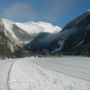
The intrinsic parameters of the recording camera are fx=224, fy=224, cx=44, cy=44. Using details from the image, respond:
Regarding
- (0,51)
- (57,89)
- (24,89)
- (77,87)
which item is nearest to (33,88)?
(24,89)

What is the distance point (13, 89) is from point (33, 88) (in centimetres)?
92

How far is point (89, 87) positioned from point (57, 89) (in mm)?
1468

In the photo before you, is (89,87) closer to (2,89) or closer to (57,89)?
(57,89)

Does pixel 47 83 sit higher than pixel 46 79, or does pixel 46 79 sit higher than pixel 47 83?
pixel 46 79

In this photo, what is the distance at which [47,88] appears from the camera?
10.2 meters

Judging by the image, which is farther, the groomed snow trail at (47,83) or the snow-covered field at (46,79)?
the snow-covered field at (46,79)

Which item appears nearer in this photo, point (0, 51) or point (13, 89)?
point (13, 89)

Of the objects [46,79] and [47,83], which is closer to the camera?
[47,83]

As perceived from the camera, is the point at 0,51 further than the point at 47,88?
Yes

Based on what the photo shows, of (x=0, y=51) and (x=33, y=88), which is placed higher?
(x=0, y=51)

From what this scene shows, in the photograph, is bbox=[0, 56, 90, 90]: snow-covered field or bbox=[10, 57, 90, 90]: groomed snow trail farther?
bbox=[0, 56, 90, 90]: snow-covered field

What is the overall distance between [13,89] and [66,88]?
2403 millimetres

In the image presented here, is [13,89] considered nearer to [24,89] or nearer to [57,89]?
[24,89]

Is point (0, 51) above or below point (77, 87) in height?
above
